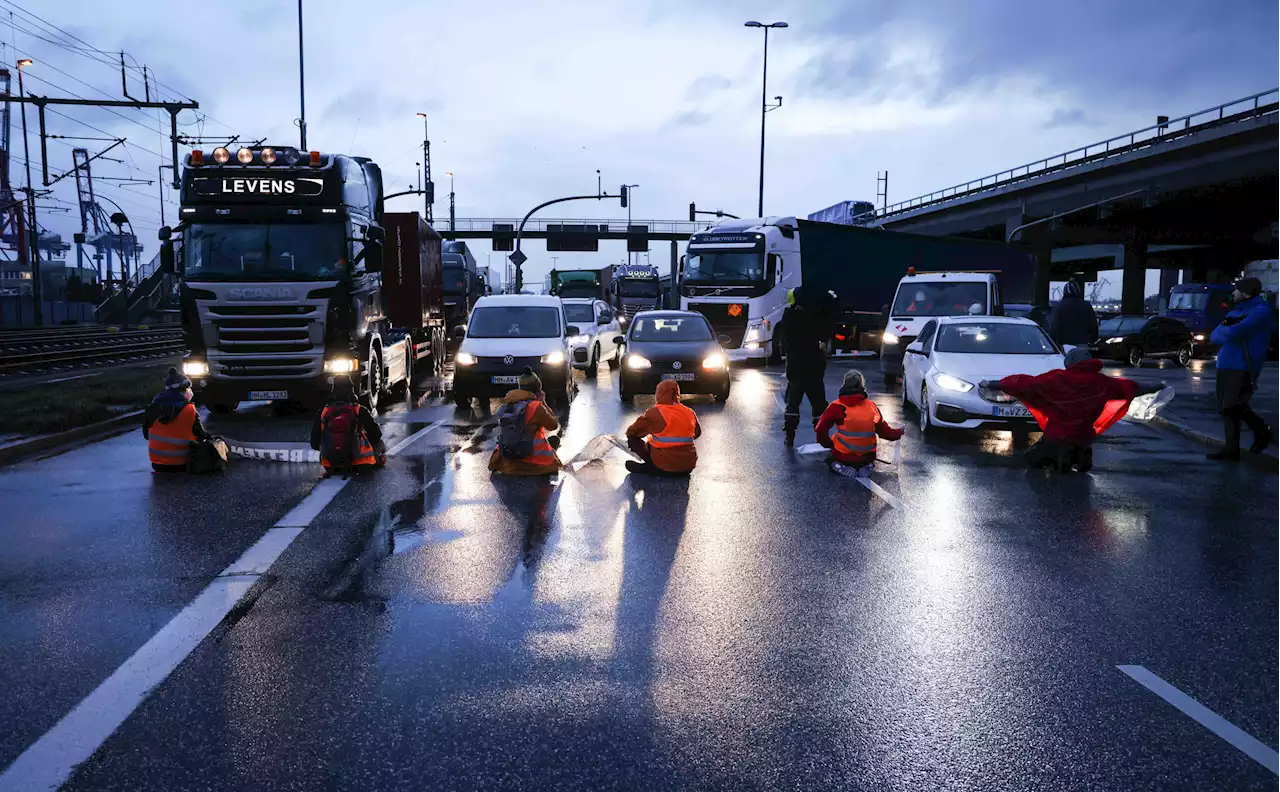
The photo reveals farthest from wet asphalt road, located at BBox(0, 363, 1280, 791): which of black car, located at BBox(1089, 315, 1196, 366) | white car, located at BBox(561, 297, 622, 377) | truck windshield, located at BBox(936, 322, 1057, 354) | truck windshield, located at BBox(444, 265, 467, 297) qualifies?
truck windshield, located at BBox(444, 265, 467, 297)

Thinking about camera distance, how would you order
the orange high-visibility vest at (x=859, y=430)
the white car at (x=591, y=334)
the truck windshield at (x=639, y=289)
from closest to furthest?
1. the orange high-visibility vest at (x=859, y=430)
2. the white car at (x=591, y=334)
3. the truck windshield at (x=639, y=289)

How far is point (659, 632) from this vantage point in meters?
5.02

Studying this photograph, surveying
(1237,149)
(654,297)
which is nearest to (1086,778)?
(1237,149)

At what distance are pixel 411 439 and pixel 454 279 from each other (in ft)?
75.2

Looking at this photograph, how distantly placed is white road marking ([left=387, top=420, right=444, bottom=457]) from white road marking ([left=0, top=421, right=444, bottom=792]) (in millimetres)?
4225

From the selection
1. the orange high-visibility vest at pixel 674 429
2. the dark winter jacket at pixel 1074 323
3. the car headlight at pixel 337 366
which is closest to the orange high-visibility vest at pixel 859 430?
the orange high-visibility vest at pixel 674 429

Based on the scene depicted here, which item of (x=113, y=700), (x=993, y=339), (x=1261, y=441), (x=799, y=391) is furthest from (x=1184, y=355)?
(x=113, y=700)

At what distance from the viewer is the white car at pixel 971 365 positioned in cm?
1173

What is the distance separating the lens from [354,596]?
5.63 metres

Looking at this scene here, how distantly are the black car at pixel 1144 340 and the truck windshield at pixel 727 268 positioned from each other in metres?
10.1

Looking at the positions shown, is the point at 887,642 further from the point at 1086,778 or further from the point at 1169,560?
the point at 1169,560

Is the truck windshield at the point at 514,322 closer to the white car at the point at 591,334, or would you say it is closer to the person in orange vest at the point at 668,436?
the white car at the point at 591,334

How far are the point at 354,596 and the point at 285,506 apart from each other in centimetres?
284

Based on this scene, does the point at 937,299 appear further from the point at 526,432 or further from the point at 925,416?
the point at 526,432
